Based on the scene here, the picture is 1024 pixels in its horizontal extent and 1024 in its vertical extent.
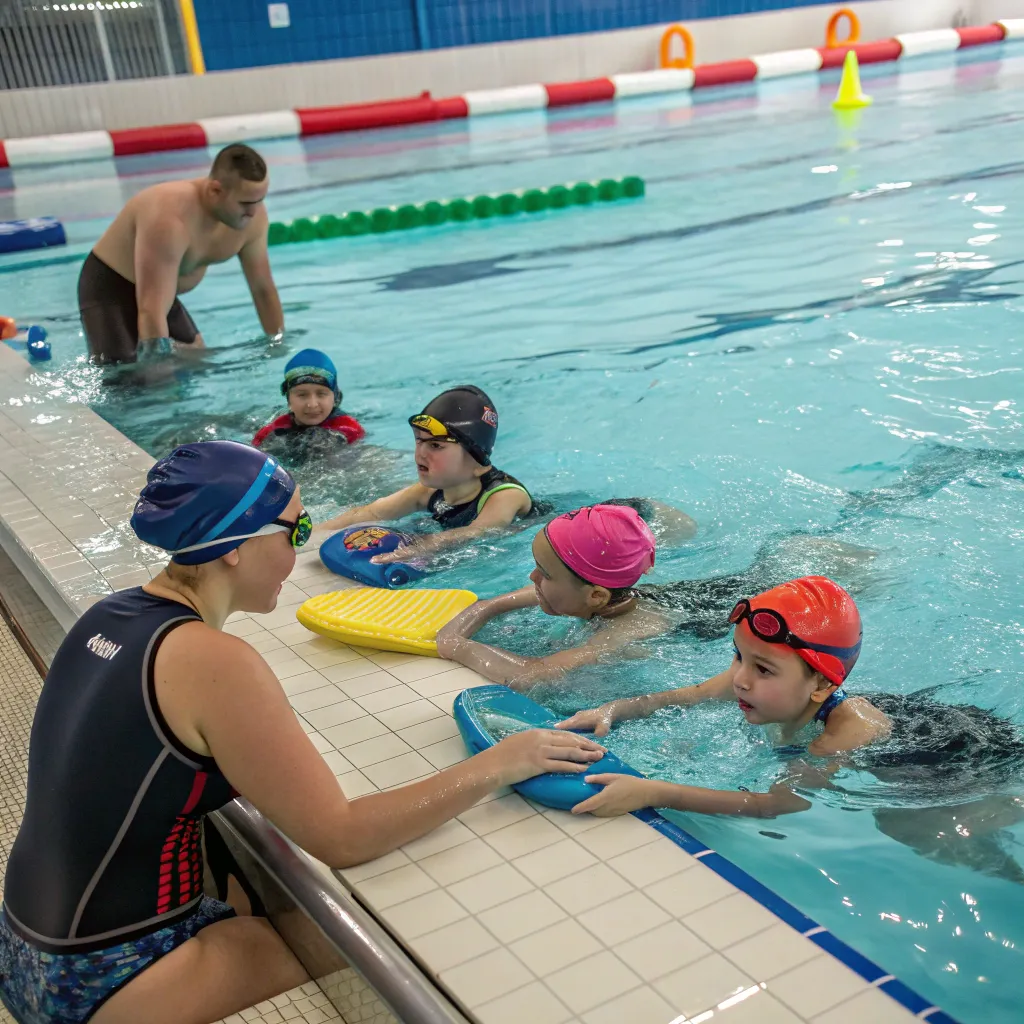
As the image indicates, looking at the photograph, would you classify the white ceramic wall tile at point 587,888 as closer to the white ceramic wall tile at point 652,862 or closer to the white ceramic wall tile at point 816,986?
the white ceramic wall tile at point 652,862

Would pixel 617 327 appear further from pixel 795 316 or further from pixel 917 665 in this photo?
pixel 917 665

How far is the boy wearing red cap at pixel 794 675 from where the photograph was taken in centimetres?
288

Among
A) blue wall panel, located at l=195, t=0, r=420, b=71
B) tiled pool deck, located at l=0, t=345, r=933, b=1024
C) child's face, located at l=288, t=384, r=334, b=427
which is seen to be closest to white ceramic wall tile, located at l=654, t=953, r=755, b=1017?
tiled pool deck, located at l=0, t=345, r=933, b=1024

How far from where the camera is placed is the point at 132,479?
5.03 metres

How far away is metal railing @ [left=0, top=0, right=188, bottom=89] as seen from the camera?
18.9m

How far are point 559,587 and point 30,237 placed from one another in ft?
34.8

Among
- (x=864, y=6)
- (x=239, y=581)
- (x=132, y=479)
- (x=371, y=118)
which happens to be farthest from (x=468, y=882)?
(x=864, y=6)

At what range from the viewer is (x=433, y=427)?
181 inches

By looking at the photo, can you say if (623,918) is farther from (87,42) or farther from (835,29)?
(835,29)

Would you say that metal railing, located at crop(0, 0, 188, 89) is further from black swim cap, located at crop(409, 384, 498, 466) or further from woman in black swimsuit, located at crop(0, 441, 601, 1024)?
woman in black swimsuit, located at crop(0, 441, 601, 1024)

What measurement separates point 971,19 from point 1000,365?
23011mm

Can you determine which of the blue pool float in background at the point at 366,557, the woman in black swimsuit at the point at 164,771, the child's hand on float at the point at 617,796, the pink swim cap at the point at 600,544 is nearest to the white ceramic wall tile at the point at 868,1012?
the child's hand on float at the point at 617,796

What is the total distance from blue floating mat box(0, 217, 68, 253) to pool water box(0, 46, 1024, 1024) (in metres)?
0.34

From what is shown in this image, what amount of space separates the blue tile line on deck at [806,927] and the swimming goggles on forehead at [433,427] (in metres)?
2.27
